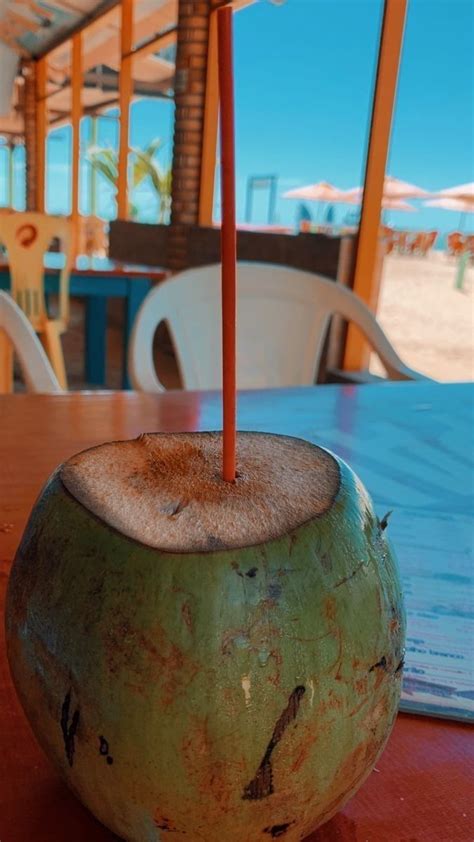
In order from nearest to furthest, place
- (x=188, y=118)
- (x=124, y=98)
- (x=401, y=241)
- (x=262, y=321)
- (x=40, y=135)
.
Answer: (x=262, y=321), (x=188, y=118), (x=124, y=98), (x=40, y=135), (x=401, y=241)

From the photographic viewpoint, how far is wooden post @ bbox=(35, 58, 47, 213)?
33.2ft

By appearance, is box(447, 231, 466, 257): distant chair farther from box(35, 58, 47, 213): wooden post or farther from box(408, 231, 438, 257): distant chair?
box(35, 58, 47, 213): wooden post

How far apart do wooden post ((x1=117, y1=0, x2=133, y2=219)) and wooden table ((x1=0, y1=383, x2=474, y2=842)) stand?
620 centimetres

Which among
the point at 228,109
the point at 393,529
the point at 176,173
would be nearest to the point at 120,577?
the point at 228,109

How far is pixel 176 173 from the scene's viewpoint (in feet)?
17.4

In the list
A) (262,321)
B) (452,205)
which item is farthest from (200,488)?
(452,205)

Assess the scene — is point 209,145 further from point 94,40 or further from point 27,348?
point 94,40

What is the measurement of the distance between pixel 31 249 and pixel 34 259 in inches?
2.2

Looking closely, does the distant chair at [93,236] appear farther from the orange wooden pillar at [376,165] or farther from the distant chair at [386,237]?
the orange wooden pillar at [376,165]

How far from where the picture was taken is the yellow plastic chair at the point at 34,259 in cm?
368

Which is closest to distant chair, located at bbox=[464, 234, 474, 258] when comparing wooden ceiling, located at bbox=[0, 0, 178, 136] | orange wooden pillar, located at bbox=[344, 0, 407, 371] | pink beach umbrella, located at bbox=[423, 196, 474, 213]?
pink beach umbrella, located at bbox=[423, 196, 474, 213]

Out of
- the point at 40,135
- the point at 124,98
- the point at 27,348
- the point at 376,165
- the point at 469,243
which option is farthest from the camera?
the point at 469,243

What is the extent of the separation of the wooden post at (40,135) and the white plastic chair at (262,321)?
31.7 feet

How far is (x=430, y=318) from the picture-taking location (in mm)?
8703
